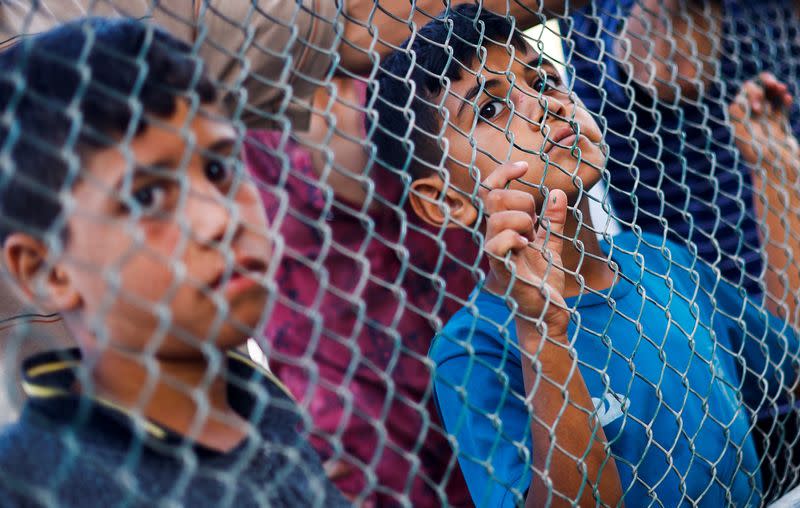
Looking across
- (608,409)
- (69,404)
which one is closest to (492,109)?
(608,409)

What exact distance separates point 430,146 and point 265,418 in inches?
30.1

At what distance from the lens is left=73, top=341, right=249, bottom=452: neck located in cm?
105

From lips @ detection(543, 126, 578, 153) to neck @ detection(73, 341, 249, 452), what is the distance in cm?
74

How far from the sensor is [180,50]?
1.12m

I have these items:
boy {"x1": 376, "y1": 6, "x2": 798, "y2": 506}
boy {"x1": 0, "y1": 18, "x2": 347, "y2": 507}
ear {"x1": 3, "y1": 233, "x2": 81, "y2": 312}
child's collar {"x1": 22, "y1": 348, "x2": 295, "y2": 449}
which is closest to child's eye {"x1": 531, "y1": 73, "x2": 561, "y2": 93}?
boy {"x1": 376, "y1": 6, "x2": 798, "y2": 506}

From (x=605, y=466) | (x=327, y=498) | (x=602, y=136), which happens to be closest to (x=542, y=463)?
(x=605, y=466)

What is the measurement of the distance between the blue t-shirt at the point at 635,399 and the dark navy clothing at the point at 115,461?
0.36m

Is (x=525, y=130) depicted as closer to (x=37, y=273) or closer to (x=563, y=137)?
(x=563, y=137)

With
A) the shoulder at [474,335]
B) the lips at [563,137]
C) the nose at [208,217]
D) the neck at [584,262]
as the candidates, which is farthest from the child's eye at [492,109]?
the nose at [208,217]

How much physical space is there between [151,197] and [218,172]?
0.13 metres

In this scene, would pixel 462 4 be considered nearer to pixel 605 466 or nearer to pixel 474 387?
pixel 474 387

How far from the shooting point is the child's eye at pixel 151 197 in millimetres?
954

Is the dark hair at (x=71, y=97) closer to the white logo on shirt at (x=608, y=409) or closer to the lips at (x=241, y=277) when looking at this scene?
the lips at (x=241, y=277)

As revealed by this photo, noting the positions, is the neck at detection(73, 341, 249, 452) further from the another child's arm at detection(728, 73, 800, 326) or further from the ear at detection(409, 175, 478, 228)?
the another child's arm at detection(728, 73, 800, 326)
